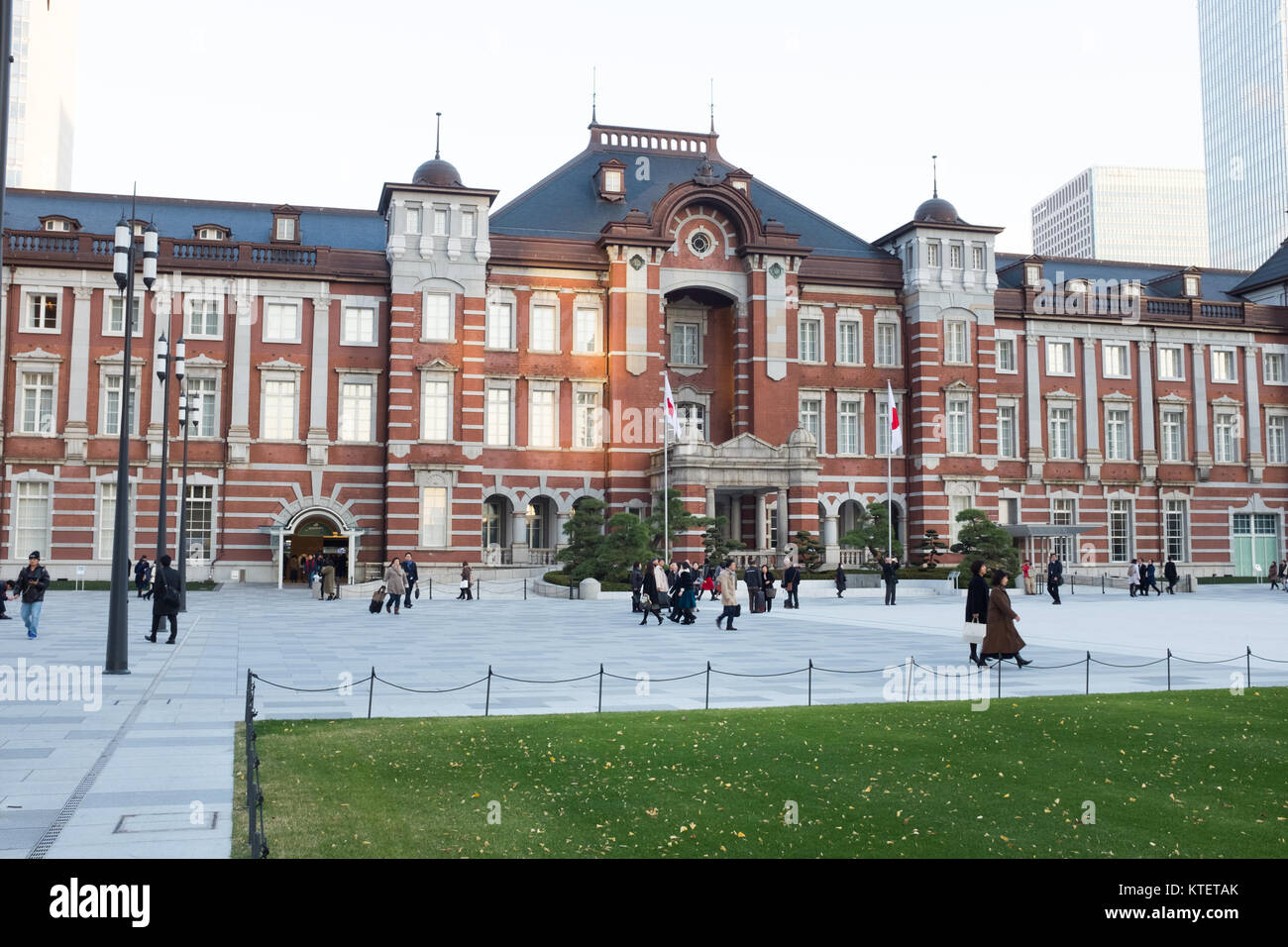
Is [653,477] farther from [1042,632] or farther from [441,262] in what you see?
[1042,632]

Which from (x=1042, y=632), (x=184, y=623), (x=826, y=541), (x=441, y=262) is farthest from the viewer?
(x=826, y=541)

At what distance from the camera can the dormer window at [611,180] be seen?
50.4 meters

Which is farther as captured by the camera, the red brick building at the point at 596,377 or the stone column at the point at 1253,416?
the stone column at the point at 1253,416

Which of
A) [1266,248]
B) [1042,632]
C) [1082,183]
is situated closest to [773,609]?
[1042,632]

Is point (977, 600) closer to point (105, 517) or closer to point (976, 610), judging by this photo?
point (976, 610)

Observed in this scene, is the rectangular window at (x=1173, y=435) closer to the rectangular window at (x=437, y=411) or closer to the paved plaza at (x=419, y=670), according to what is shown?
the paved plaza at (x=419, y=670)

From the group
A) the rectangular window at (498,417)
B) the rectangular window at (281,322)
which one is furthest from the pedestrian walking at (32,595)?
the rectangular window at (498,417)

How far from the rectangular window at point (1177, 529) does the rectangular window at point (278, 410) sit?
41.6m

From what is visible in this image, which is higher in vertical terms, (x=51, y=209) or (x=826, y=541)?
(x=51, y=209)

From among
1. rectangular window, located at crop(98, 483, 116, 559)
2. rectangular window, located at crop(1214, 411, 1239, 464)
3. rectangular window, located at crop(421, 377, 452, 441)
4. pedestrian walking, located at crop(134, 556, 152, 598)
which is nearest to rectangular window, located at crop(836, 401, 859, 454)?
rectangular window, located at crop(421, 377, 452, 441)

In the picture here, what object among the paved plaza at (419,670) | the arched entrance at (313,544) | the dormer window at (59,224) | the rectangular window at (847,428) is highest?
the dormer window at (59,224)

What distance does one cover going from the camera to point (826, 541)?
4891 centimetres
